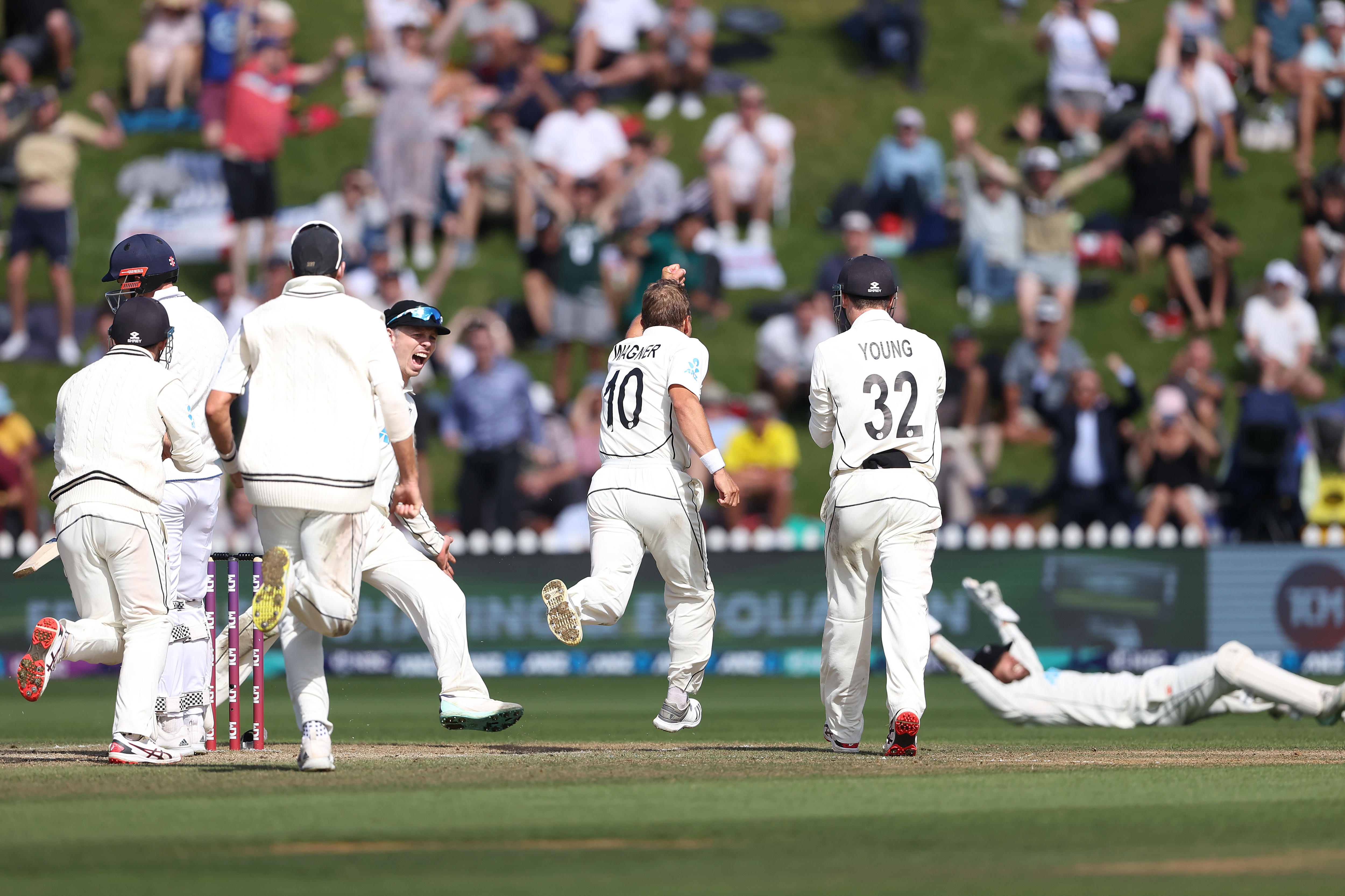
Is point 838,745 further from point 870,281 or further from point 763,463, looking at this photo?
point 763,463

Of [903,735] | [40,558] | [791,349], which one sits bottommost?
[903,735]

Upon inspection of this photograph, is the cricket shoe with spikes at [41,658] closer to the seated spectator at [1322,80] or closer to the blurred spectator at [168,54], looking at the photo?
the blurred spectator at [168,54]

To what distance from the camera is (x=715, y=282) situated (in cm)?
2138

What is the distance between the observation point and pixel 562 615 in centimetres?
941

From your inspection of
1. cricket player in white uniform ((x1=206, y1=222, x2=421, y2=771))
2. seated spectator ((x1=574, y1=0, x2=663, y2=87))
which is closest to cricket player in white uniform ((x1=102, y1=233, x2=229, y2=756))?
cricket player in white uniform ((x1=206, y1=222, x2=421, y2=771))

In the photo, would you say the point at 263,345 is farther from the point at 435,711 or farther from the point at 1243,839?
the point at 435,711

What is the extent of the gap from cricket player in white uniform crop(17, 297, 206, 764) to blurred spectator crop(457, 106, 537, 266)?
517 inches

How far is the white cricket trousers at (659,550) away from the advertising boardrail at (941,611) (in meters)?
6.74

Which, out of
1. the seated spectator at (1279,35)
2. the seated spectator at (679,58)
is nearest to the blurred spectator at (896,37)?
the seated spectator at (679,58)

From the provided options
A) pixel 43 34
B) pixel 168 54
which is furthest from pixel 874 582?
pixel 43 34

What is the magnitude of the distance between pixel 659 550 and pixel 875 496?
1336 millimetres

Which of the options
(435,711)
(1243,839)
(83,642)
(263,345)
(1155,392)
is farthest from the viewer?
(1155,392)

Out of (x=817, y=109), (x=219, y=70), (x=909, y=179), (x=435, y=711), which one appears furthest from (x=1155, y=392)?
(x=219, y=70)

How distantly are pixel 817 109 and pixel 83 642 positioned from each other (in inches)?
762
